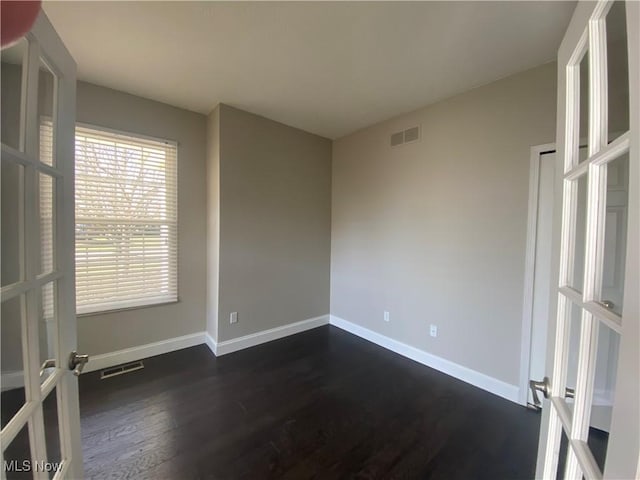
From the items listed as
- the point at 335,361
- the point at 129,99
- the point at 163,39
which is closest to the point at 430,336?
the point at 335,361

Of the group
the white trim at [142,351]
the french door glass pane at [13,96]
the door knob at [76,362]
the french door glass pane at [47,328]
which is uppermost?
the french door glass pane at [13,96]

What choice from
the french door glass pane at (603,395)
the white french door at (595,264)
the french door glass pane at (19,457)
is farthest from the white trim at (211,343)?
the french door glass pane at (603,395)

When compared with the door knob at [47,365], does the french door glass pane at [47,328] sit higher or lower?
higher

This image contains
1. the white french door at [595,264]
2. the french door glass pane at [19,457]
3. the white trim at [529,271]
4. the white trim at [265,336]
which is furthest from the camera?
the white trim at [265,336]

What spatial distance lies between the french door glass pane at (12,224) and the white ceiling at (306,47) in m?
1.45

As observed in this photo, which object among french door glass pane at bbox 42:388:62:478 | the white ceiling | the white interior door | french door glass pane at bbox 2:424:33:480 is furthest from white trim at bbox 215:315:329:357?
the white ceiling

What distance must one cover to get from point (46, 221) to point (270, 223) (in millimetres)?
2383

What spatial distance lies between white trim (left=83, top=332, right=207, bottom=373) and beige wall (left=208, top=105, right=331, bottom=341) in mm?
449

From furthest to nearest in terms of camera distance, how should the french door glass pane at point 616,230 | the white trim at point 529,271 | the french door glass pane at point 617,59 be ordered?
1. the white trim at point 529,271
2. the french door glass pane at point 616,230
3. the french door glass pane at point 617,59

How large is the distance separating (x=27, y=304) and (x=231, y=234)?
217cm

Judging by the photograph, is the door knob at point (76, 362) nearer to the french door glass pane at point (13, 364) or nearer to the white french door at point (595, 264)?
the french door glass pane at point (13, 364)

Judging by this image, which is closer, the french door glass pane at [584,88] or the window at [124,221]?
the french door glass pane at [584,88]

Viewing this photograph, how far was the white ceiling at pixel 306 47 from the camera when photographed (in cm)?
158

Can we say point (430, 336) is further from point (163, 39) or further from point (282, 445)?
point (163, 39)
